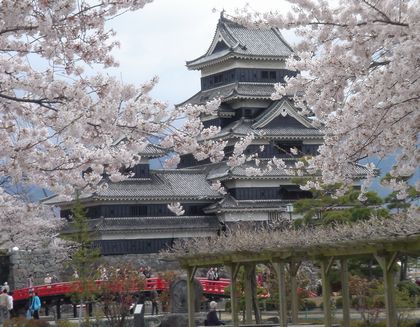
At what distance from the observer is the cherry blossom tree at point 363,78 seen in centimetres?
1112

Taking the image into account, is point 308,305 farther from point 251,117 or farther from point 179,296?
point 251,117

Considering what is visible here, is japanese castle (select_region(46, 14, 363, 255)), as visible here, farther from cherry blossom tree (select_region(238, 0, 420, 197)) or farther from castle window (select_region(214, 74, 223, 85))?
cherry blossom tree (select_region(238, 0, 420, 197))

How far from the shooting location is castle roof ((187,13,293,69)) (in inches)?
2077

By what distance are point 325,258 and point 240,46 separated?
35055 mm

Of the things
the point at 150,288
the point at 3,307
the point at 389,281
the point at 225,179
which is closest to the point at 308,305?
the point at 150,288

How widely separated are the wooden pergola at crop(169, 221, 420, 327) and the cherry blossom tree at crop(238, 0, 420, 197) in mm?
1841

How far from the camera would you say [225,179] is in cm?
5031

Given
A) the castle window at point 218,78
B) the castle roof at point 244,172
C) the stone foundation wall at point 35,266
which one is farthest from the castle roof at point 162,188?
the castle window at point 218,78

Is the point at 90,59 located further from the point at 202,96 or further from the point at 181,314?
the point at 202,96

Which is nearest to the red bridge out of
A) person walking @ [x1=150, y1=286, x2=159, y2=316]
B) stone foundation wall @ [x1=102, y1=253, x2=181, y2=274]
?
person walking @ [x1=150, y1=286, x2=159, y2=316]

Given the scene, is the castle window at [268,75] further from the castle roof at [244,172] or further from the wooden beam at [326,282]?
the wooden beam at [326,282]

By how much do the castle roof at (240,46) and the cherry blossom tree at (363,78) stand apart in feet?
128

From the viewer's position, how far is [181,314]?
27.8 m

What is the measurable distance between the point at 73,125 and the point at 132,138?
1.41m
